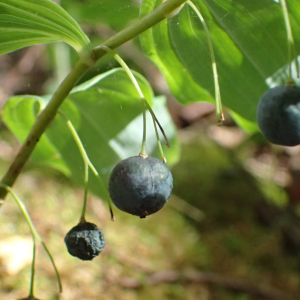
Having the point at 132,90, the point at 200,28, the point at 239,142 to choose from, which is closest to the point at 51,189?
the point at 132,90

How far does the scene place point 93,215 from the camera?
195cm

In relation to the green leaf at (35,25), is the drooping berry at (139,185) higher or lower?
lower

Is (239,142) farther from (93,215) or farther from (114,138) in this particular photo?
(114,138)

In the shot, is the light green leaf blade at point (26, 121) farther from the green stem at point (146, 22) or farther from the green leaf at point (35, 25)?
the green stem at point (146, 22)

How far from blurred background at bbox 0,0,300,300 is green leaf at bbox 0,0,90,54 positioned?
1.12ft

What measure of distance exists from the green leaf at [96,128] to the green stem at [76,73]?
15.1 inches

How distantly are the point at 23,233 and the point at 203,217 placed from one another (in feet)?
3.79

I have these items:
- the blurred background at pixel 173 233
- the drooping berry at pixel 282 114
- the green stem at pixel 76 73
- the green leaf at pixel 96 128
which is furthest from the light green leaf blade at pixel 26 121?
the drooping berry at pixel 282 114

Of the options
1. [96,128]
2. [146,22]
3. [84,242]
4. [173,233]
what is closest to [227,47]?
[146,22]

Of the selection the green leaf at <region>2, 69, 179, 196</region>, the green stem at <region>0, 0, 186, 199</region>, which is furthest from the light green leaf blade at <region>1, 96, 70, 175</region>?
the green stem at <region>0, 0, 186, 199</region>

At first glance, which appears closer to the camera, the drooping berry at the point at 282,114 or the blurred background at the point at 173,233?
the drooping berry at the point at 282,114

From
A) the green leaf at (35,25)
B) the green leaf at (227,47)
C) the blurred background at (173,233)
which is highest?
the green leaf at (35,25)

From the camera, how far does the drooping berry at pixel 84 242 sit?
699 millimetres

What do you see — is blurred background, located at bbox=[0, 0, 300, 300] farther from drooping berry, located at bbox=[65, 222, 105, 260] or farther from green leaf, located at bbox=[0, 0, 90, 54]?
drooping berry, located at bbox=[65, 222, 105, 260]
